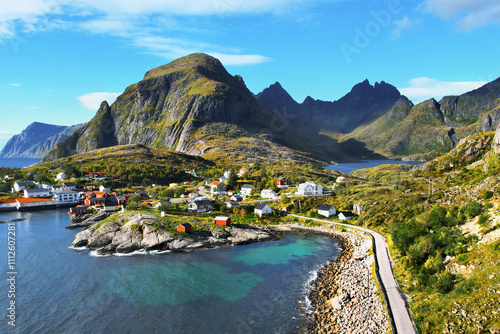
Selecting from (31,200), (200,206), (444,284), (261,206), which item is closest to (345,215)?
(261,206)

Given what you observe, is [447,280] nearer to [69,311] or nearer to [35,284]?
[69,311]

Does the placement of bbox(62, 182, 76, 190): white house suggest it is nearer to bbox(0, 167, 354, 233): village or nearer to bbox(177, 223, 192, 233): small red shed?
bbox(0, 167, 354, 233): village

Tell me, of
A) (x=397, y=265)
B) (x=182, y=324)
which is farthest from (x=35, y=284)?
(x=397, y=265)

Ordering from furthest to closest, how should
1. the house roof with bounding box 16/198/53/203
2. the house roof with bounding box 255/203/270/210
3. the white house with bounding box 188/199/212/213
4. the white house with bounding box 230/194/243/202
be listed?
the house roof with bounding box 16/198/53/203, the white house with bounding box 230/194/243/202, the house roof with bounding box 255/203/270/210, the white house with bounding box 188/199/212/213

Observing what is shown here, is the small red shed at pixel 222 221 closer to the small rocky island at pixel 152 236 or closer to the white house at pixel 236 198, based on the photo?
the small rocky island at pixel 152 236

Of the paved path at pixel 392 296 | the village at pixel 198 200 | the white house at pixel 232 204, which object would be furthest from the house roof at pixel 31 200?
the paved path at pixel 392 296

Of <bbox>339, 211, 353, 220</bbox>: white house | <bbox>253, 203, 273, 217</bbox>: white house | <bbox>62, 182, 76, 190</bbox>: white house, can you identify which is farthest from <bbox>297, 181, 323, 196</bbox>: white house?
<bbox>62, 182, 76, 190</bbox>: white house
